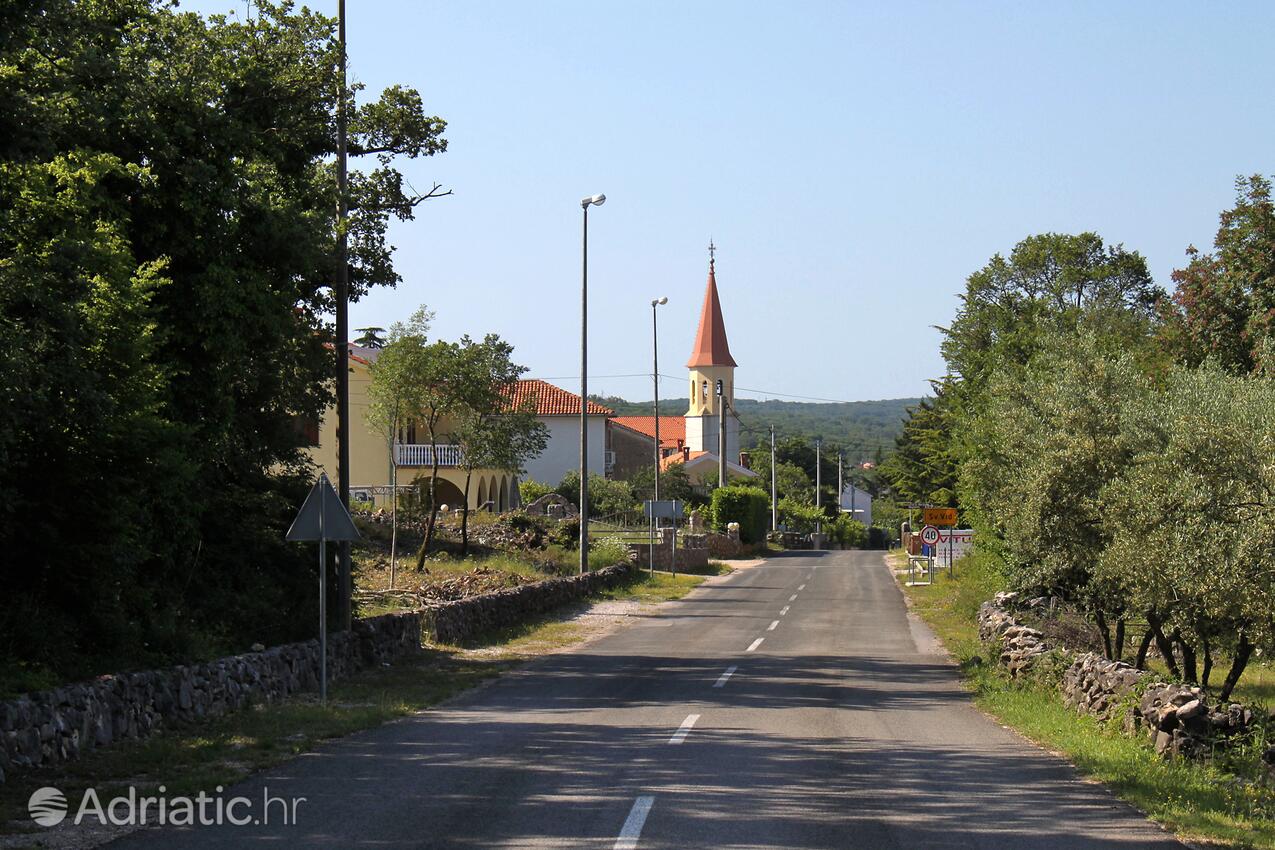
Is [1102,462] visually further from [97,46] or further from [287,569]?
[97,46]

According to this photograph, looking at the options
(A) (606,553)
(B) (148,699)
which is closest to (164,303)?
(B) (148,699)

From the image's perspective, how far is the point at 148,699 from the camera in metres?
12.0

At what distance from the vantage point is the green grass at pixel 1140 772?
8.84m

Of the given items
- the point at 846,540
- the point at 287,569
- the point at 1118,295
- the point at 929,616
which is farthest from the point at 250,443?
the point at 846,540

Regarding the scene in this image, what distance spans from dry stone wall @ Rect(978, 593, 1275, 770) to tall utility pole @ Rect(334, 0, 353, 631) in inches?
397

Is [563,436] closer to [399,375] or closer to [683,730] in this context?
[399,375]

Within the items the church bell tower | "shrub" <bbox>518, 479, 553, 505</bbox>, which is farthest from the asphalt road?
the church bell tower

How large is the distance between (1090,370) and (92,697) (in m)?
14.3

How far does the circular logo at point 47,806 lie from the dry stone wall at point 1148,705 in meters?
9.73

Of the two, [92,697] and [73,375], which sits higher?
[73,375]

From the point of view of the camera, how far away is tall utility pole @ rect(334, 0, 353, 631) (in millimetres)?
18141

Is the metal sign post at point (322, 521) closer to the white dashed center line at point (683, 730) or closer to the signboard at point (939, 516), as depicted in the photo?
the white dashed center line at point (683, 730)

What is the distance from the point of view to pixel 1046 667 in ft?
56.5

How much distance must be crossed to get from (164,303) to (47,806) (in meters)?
7.97
